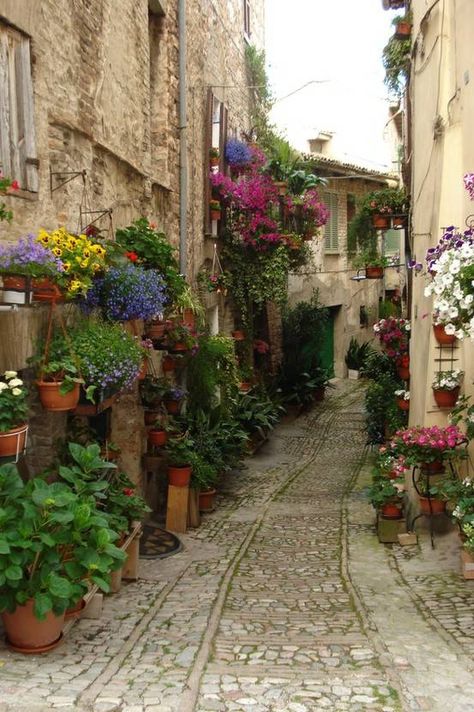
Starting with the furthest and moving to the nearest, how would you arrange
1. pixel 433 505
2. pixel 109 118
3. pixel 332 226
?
1. pixel 332 226
2. pixel 433 505
3. pixel 109 118

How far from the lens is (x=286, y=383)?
16.4 metres

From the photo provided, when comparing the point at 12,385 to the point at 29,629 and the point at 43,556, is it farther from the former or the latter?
the point at 29,629

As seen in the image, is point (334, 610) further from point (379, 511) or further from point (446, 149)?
point (446, 149)

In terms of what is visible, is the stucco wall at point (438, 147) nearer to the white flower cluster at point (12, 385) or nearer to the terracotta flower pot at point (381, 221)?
the terracotta flower pot at point (381, 221)

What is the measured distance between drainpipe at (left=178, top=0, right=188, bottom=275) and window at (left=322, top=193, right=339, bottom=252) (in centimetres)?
1066

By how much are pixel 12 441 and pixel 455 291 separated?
2.91 m

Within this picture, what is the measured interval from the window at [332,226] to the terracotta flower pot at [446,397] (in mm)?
13275

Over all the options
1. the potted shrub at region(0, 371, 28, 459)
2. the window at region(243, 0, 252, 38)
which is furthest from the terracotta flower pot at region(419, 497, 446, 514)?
the window at region(243, 0, 252, 38)

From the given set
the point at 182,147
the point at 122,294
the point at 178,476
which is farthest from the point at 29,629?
the point at 182,147

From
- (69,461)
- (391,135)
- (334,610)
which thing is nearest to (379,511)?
(334,610)

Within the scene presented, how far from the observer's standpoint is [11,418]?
4.29m

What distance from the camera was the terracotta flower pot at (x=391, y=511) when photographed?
783 centimetres

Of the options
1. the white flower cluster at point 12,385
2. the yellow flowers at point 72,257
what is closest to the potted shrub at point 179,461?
the yellow flowers at point 72,257

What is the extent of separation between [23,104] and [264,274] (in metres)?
8.06
